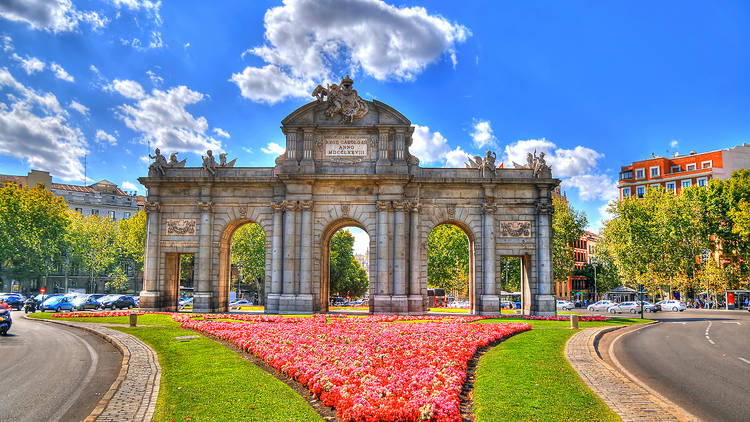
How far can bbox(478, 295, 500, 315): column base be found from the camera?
41.4 m

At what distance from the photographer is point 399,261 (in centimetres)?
4103

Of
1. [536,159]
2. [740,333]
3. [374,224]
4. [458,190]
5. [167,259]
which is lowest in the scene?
[740,333]

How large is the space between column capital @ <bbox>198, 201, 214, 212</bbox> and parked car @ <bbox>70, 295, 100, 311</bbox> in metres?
19.1

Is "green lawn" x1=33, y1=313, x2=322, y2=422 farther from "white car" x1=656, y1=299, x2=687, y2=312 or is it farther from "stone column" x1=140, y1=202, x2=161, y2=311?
"white car" x1=656, y1=299, x2=687, y2=312

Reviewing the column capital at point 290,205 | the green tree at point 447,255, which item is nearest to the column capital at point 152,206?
the column capital at point 290,205

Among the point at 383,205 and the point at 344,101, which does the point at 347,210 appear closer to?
the point at 383,205

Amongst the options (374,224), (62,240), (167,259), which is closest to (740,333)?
(374,224)

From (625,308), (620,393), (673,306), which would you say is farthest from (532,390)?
(673,306)

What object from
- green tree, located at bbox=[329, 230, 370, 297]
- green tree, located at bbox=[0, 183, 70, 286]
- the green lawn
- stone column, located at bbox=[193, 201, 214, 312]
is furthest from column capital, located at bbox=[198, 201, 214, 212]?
green tree, located at bbox=[329, 230, 370, 297]

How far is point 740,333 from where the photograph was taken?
32.0 m

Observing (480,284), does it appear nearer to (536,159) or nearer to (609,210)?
(536,159)

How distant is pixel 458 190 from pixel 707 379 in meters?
27.8

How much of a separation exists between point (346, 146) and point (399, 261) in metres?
10.1

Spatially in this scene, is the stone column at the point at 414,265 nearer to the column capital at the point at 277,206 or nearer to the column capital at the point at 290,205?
the column capital at the point at 290,205
